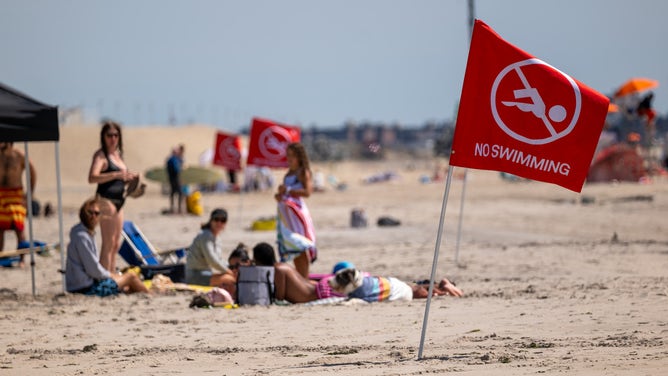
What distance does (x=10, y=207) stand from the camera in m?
12.7

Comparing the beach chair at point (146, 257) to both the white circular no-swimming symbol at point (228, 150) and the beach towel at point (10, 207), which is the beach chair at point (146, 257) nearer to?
the beach towel at point (10, 207)

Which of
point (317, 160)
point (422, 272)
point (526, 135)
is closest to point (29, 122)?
point (422, 272)

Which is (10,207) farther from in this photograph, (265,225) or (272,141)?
(265,225)

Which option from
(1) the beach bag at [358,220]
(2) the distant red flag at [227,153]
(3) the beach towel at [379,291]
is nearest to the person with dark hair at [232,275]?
(3) the beach towel at [379,291]

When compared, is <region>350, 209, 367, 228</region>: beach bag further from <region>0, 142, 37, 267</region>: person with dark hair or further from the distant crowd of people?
the distant crowd of people

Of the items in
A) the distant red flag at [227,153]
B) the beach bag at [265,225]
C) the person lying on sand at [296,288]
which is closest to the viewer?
the person lying on sand at [296,288]

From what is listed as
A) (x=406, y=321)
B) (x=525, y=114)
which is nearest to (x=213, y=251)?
(x=406, y=321)

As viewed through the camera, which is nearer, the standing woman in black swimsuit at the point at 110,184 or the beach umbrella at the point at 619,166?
the standing woman in black swimsuit at the point at 110,184

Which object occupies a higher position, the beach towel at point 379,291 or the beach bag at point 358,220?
the beach bag at point 358,220

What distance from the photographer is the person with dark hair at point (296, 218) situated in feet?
33.8

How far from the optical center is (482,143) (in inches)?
255

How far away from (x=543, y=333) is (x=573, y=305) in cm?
136

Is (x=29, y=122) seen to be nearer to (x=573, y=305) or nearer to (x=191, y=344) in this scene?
(x=191, y=344)

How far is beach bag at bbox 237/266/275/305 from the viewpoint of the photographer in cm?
930
